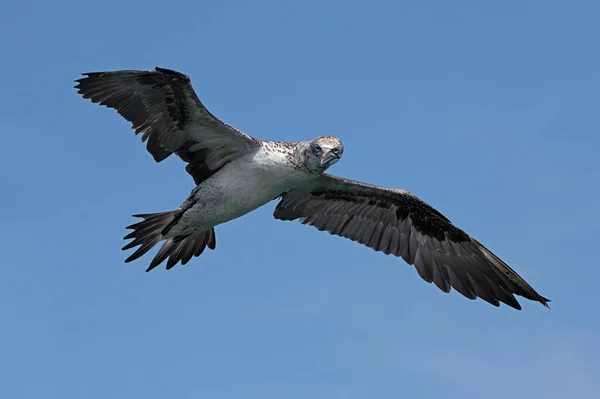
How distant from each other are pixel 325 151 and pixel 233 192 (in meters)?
1.70

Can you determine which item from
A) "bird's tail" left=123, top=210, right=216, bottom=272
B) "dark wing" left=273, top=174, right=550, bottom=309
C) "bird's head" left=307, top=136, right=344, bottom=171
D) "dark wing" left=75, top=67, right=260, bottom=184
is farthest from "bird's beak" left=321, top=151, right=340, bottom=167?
"bird's tail" left=123, top=210, right=216, bottom=272

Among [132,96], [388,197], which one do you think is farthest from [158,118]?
[388,197]

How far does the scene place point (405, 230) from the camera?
1591 centimetres

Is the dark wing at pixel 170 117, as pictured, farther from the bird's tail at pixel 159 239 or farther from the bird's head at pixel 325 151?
the bird's head at pixel 325 151

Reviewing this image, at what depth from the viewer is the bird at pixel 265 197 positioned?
44.0 ft

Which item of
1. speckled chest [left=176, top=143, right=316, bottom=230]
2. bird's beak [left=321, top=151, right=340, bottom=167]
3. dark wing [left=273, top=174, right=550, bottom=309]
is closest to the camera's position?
bird's beak [left=321, top=151, right=340, bottom=167]

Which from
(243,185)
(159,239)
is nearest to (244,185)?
(243,185)

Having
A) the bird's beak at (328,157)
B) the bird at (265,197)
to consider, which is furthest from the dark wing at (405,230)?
the bird's beak at (328,157)

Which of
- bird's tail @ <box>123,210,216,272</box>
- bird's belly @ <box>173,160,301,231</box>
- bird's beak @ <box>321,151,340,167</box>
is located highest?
bird's beak @ <box>321,151,340,167</box>

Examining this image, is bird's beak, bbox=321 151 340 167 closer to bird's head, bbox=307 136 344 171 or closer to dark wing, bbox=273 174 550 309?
bird's head, bbox=307 136 344 171

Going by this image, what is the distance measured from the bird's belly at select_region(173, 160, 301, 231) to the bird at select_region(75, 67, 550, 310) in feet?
0.05

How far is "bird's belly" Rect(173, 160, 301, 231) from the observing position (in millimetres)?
13768

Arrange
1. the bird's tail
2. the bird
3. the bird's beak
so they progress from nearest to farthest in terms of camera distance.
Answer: the bird's beak < the bird < the bird's tail

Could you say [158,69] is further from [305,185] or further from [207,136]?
[305,185]
